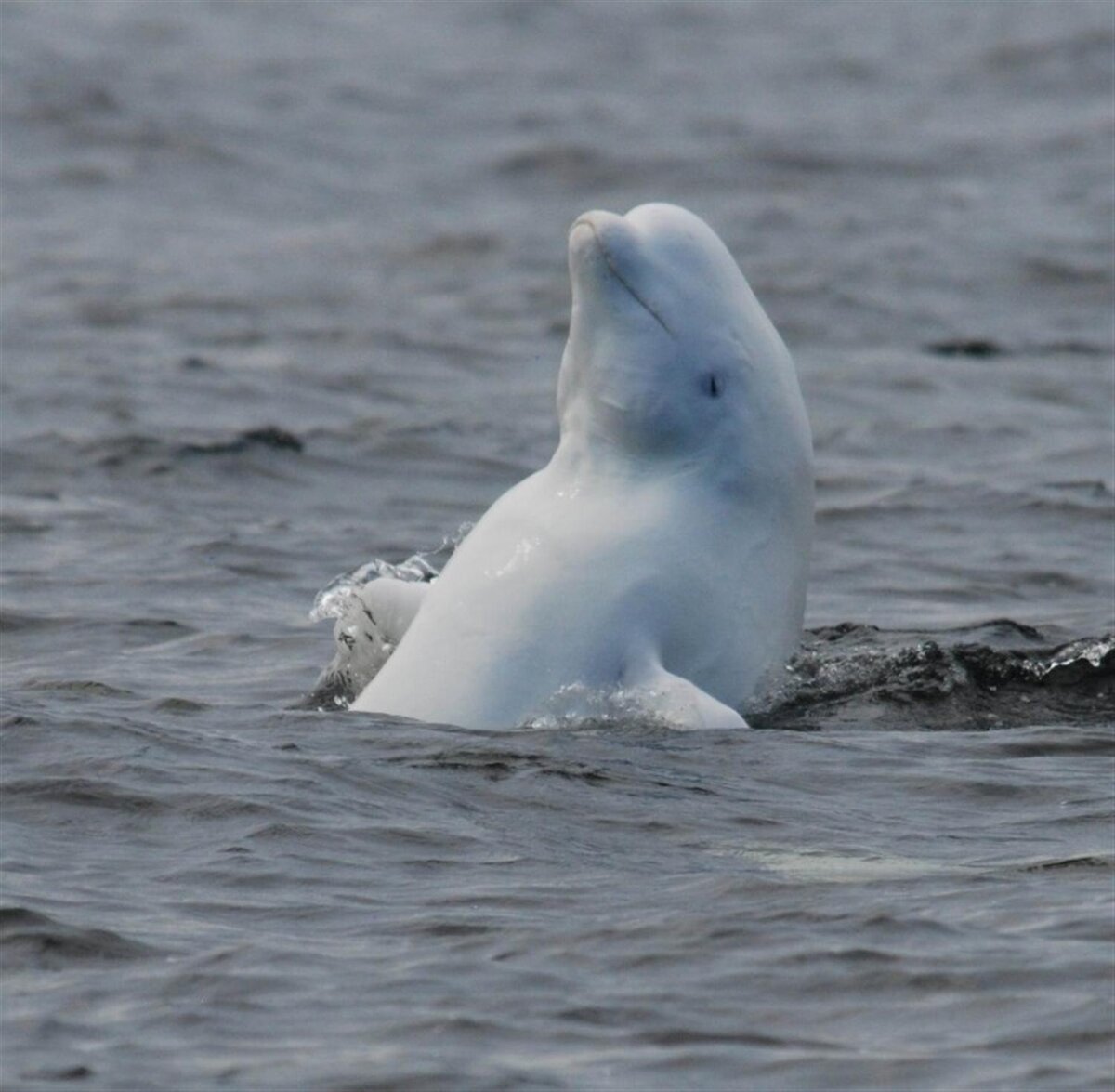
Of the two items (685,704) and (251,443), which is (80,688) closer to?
(685,704)

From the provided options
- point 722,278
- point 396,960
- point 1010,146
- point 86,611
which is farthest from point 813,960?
point 1010,146

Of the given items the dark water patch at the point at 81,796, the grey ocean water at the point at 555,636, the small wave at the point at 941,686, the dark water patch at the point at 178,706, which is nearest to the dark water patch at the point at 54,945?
the grey ocean water at the point at 555,636

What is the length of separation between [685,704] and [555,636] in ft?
2.36

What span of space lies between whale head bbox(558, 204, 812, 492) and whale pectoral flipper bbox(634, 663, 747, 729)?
4.04 feet

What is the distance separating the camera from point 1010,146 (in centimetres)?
4341

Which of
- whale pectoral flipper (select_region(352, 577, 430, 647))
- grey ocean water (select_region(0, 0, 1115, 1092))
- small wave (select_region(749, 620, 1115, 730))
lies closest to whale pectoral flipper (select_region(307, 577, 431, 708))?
whale pectoral flipper (select_region(352, 577, 430, 647))

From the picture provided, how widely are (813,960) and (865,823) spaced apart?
192 centimetres

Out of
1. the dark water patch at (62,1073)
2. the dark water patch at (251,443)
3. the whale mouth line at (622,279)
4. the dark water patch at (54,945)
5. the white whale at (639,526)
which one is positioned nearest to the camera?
the dark water patch at (62,1073)

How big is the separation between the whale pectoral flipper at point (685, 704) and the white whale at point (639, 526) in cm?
8

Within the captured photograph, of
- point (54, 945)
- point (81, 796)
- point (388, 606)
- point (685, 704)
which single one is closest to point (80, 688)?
point (388, 606)

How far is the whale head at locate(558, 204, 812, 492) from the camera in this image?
12898 millimetres

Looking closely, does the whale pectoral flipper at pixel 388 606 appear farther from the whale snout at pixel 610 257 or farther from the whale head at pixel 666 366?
the whale snout at pixel 610 257

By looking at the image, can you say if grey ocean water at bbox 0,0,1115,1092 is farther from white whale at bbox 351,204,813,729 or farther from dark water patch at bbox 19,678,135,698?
white whale at bbox 351,204,813,729

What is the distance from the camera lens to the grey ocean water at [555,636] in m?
9.07
